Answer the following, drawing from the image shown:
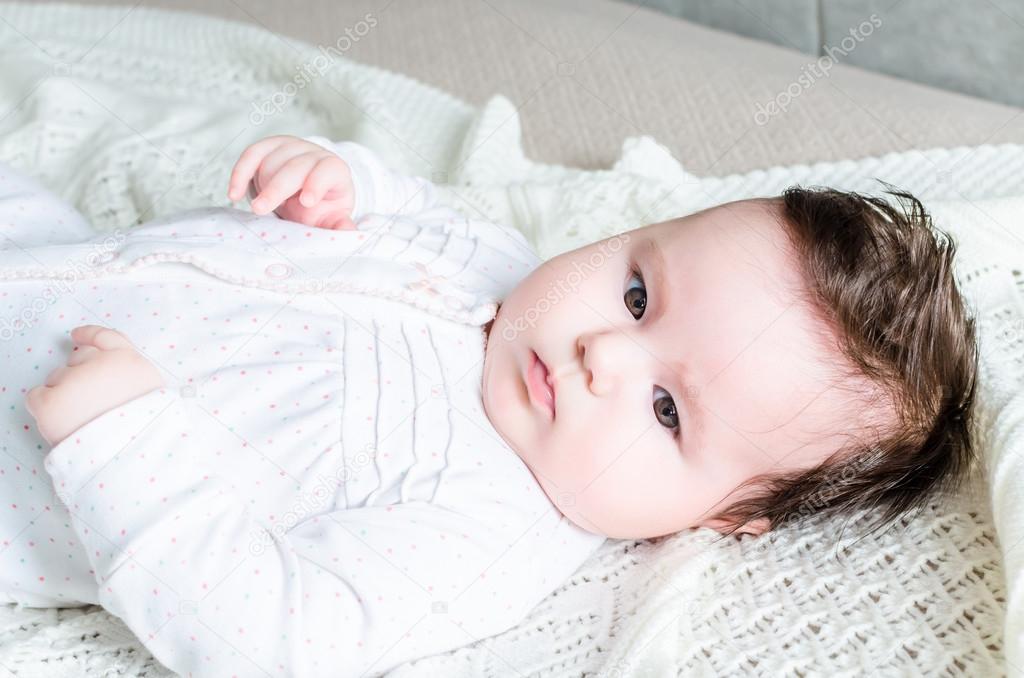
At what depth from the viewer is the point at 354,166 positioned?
4.18 ft

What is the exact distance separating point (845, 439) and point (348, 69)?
3.37ft

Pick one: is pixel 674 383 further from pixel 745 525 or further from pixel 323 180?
pixel 323 180

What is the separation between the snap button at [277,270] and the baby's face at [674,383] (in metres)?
0.25

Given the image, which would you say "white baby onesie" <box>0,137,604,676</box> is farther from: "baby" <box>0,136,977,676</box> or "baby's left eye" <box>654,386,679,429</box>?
"baby's left eye" <box>654,386,679,429</box>

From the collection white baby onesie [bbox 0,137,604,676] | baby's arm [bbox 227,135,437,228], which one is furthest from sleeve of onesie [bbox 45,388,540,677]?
baby's arm [bbox 227,135,437,228]

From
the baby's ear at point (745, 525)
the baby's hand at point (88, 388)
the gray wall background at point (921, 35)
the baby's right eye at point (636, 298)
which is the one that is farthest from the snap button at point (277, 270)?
the gray wall background at point (921, 35)

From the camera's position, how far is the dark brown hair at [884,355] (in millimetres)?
1014

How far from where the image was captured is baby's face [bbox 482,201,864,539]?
1003mm

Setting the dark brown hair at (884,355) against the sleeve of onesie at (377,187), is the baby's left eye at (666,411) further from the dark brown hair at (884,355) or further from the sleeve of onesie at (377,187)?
the sleeve of onesie at (377,187)

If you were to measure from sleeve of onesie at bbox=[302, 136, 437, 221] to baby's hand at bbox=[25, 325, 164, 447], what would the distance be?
1.27ft

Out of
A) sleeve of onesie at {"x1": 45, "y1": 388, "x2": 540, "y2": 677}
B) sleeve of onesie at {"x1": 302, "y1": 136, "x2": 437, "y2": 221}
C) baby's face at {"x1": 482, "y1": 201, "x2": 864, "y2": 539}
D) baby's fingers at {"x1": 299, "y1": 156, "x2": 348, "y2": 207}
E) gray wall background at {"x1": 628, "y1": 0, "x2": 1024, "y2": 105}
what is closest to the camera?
sleeve of onesie at {"x1": 45, "y1": 388, "x2": 540, "y2": 677}

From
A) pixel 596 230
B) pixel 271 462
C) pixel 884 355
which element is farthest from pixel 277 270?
pixel 884 355

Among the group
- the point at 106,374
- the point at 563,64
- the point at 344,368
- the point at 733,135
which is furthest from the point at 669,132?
the point at 106,374

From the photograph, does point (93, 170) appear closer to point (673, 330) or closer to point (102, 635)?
point (102, 635)
